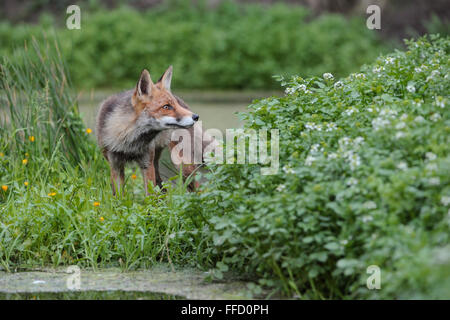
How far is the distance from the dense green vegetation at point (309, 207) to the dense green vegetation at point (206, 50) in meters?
9.63

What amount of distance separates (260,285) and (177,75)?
11.3 meters

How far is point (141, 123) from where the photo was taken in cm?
577

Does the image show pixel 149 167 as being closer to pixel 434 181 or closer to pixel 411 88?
pixel 411 88

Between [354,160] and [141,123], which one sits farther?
[141,123]

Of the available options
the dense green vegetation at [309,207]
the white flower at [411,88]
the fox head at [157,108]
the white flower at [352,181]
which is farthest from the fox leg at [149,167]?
the white flower at [352,181]

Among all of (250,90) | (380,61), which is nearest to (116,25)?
(250,90)

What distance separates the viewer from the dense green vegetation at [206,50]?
593 inches

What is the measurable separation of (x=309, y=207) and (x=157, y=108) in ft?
7.96

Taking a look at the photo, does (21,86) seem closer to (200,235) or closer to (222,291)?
(200,235)

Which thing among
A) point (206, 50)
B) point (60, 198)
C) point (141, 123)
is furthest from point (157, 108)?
point (206, 50)

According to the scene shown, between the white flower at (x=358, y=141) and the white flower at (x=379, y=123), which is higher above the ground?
the white flower at (x=379, y=123)

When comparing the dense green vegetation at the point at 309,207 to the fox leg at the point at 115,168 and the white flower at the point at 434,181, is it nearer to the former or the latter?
the white flower at the point at 434,181

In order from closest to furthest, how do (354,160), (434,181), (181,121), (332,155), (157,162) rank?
(434,181), (354,160), (332,155), (181,121), (157,162)

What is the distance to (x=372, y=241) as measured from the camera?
3.34 metres
